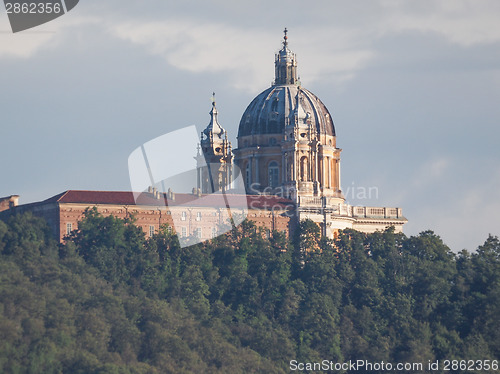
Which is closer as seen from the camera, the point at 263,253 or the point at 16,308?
the point at 16,308

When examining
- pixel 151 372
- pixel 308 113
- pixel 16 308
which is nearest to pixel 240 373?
pixel 151 372

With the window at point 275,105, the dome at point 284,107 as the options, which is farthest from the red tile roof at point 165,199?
the window at point 275,105

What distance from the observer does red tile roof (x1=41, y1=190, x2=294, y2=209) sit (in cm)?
14688

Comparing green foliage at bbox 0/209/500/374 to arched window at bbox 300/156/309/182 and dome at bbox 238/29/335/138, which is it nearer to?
arched window at bbox 300/156/309/182

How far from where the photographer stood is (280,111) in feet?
538

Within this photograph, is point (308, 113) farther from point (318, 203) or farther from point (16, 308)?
point (16, 308)

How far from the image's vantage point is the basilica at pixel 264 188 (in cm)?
14838

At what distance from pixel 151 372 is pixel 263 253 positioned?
80.7ft

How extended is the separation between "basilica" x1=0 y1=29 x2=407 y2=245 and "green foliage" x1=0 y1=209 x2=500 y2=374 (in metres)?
1.80

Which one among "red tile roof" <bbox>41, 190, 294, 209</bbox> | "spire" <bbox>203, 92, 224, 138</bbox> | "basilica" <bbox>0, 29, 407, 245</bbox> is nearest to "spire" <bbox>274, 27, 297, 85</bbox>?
"basilica" <bbox>0, 29, 407, 245</bbox>

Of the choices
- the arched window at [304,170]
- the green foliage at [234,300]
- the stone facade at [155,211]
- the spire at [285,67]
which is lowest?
the green foliage at [234,300]

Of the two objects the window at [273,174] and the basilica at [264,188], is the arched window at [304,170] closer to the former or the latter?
the basilica at [264,188]

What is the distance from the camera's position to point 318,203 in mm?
156250

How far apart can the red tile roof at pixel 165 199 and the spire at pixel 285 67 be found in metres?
13.9
